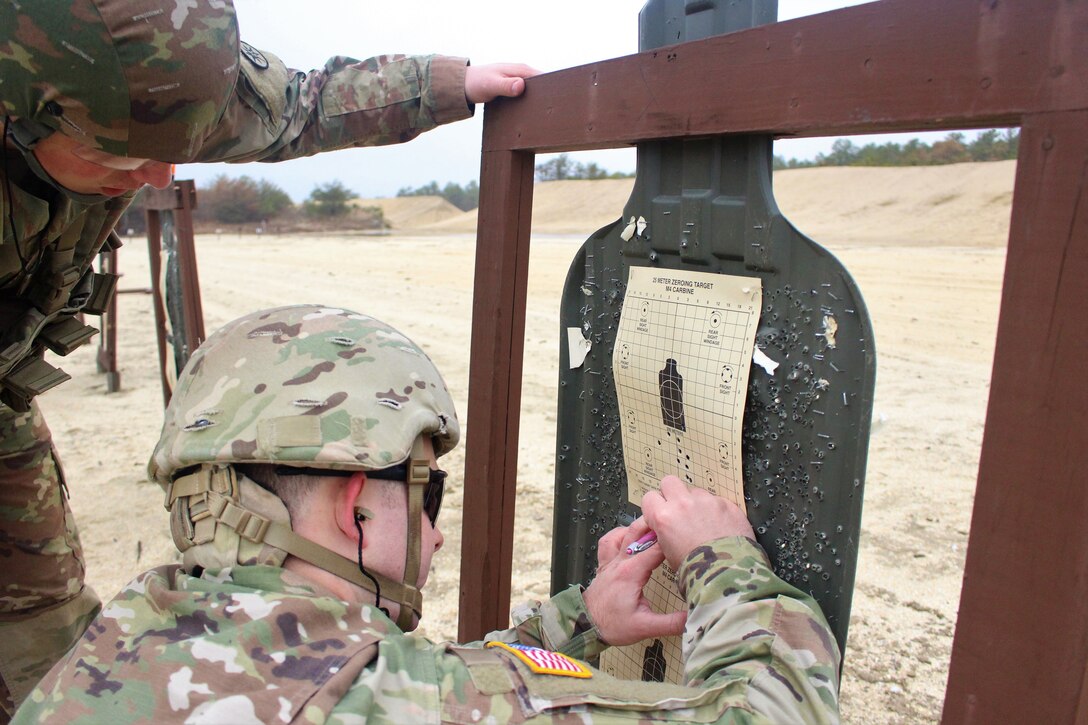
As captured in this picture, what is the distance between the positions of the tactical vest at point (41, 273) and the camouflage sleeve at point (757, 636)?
5.24 ft

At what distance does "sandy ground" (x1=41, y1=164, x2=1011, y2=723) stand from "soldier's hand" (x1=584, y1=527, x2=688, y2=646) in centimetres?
147

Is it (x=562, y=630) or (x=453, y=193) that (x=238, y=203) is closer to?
(x=453, y=193)

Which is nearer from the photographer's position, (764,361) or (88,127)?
(764,361)

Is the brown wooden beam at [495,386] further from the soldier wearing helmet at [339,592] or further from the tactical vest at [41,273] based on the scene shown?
the tactical vest at [41,273]

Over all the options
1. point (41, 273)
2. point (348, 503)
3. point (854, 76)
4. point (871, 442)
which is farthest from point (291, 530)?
point (871, 442)

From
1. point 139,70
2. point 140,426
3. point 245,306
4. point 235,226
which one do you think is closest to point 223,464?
point 139,70

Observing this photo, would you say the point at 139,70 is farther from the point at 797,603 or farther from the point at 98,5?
the point at 797,603

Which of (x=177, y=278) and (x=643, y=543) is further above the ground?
(x=177, y=278)

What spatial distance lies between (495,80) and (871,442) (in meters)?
4.23

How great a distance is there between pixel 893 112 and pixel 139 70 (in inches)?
51.9

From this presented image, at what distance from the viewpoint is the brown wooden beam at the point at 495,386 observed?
1.92 metres

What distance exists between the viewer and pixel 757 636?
1.27 metres

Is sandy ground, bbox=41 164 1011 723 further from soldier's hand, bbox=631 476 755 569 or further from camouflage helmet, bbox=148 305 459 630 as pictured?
camouflage helmet, bbox=148 305 459 630

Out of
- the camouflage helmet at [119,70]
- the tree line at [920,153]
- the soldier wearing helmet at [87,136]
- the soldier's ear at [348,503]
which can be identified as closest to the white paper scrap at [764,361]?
the soldier's ear at [348,503]
